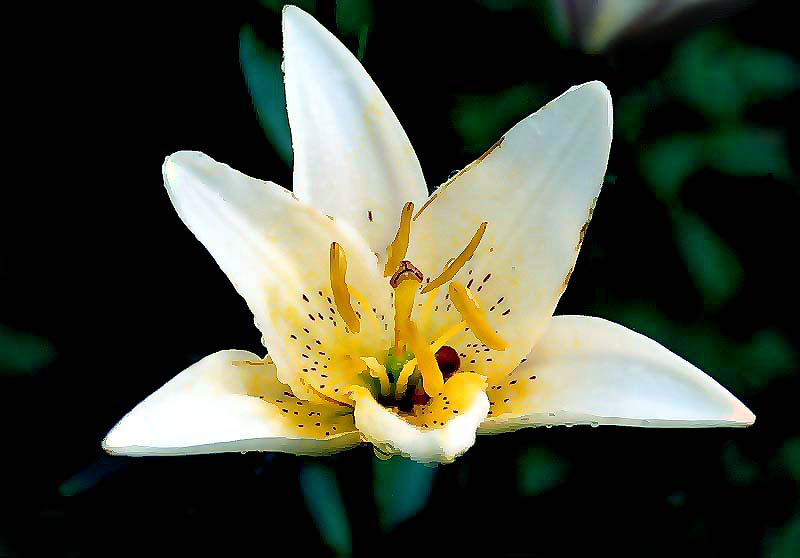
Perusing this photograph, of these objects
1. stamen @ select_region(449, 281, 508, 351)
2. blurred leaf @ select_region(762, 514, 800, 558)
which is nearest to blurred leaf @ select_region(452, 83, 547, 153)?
stamen @ select_region(449, 281, 508, 351)

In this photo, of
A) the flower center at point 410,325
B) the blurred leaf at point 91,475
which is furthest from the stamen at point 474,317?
the blurred leaf at point 91,475

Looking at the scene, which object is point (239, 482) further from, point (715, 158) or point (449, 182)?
point (715, 158)

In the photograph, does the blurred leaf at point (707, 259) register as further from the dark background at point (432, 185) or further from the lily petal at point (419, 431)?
the lily petal at point (419, 431)

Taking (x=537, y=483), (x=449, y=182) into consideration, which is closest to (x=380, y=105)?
(x=449, y=182)

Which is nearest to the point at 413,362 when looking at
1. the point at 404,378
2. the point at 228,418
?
the point at 404,378

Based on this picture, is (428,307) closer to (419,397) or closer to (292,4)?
(419,397)
